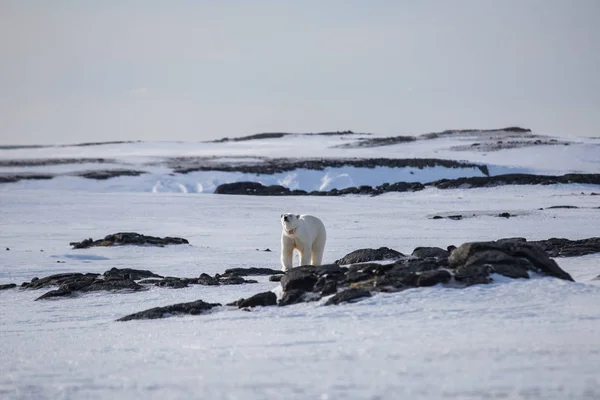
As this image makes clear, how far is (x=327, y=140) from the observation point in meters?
106

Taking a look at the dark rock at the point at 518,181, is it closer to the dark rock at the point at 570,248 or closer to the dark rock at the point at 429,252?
the dark rock at the point at 570,248

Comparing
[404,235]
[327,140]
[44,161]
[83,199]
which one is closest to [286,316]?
[404,235]

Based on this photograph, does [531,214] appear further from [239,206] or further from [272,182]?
[272,182]

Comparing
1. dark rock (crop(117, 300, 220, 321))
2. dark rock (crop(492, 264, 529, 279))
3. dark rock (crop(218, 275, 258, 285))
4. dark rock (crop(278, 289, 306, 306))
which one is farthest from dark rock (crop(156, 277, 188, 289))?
dark rock (crop(492, 264, 529, 279))

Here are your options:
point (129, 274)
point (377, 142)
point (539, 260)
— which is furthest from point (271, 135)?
point (539, 260)

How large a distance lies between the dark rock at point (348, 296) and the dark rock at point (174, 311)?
206cm

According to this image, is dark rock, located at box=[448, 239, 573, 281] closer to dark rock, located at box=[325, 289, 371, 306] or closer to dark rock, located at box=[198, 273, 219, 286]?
dark rock, located at box=[325, 289, 371, 306]

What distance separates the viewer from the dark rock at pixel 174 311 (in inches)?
515

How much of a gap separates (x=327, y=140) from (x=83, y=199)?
6365 cm

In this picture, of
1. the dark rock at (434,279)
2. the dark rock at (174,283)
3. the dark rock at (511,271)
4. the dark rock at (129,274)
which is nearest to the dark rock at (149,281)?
the dark rock at (174,283)

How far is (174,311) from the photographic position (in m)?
13.2

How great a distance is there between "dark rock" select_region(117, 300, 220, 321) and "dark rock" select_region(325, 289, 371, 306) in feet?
6.74

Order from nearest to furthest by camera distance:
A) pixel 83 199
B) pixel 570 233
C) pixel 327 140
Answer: pixel 570 233 < pixel 83 199 < pixel 327 140

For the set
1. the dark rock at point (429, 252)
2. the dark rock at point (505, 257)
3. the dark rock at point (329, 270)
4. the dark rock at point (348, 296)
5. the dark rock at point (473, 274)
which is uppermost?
the dark rock at point (505, 257)
